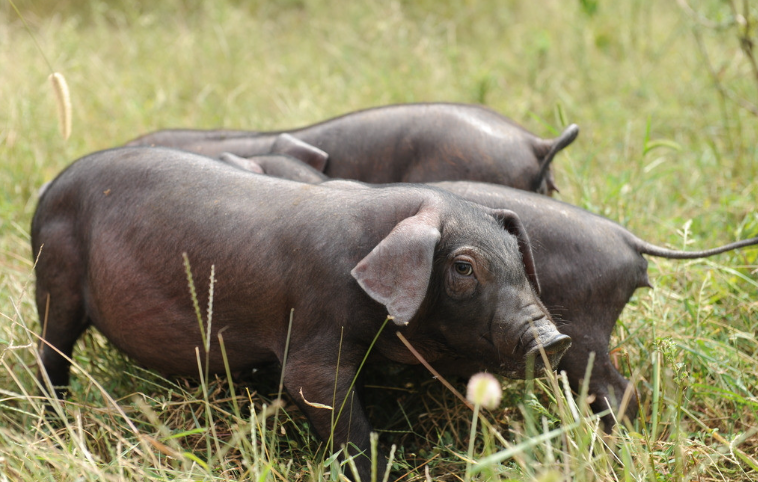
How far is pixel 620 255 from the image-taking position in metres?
3.41

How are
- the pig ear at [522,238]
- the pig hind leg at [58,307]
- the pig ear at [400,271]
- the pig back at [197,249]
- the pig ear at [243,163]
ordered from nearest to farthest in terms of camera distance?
the pig ear at [400,271] < the pig back at [197,249] < the pig ear at [522,238] < the pig hind leg at [58,307] < the pig ear at [243,163]

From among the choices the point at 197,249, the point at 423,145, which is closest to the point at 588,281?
the point at 423,145

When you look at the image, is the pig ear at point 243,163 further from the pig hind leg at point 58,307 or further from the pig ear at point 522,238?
the pig ear at point 522,238

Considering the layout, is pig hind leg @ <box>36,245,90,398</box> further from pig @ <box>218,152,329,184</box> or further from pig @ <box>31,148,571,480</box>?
pig @ <box>218,152,329,184</box>

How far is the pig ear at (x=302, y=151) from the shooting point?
4586 mm

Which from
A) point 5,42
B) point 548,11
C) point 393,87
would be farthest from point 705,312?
point 5,42

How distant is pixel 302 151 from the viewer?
4598 millimetres

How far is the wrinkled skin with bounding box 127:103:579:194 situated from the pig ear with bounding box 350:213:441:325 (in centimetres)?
157

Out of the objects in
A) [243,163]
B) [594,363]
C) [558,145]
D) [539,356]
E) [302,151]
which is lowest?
[594,363]

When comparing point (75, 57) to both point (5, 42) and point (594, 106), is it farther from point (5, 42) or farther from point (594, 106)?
point (594, 106)

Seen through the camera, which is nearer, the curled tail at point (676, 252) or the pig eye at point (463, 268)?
the pig eye at point (463, 268)

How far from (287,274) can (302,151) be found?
5.33ft

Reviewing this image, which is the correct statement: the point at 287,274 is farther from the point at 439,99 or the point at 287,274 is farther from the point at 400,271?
the point at 439,99

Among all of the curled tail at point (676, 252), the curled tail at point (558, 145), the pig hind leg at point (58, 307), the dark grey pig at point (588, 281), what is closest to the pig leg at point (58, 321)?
the pig hind leg at point (58, 307)
